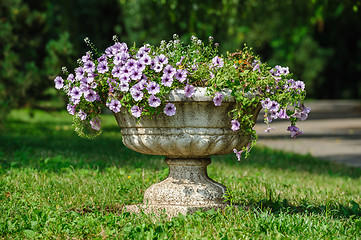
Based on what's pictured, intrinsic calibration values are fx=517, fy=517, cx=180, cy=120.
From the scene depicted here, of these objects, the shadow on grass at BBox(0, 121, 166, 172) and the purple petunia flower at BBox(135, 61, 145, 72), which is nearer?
the purple petunia flower at BBox(135, 61, 145, 72)

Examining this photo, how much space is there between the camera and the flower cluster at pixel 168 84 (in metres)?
3.92

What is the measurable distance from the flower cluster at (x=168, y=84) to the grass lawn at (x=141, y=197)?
653 mm

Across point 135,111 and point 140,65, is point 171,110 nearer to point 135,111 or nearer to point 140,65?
point 135,111

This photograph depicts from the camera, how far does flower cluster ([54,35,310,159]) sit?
12.9ft

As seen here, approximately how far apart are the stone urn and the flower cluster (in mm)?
107

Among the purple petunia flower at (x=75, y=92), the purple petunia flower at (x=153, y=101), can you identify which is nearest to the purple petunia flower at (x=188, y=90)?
the purple petunia flower at (x=153, y=101)

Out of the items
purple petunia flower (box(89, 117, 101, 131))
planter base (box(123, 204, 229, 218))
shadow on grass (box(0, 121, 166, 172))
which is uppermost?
purple petunia flower (box(89, 117, 101, 131))

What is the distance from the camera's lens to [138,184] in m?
Result: 5.09

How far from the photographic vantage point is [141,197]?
4.81 meters

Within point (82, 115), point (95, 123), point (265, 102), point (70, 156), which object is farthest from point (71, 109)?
point (70, 156)

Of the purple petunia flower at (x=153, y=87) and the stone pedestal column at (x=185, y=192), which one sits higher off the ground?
the purple petunia flower at (x=153, y=87)

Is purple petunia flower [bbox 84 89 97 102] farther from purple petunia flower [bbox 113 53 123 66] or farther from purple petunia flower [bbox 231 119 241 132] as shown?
purple petunia flower [bbox 231 119 241 132]

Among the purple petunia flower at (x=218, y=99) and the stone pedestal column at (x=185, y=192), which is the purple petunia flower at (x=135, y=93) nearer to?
the purple petunia flower at (x=218, y=99)

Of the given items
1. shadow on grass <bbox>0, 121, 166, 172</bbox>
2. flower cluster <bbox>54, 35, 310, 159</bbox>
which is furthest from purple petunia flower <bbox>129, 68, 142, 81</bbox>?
shadow on grass <bbox>0, 121, 166, 172</bbox>
